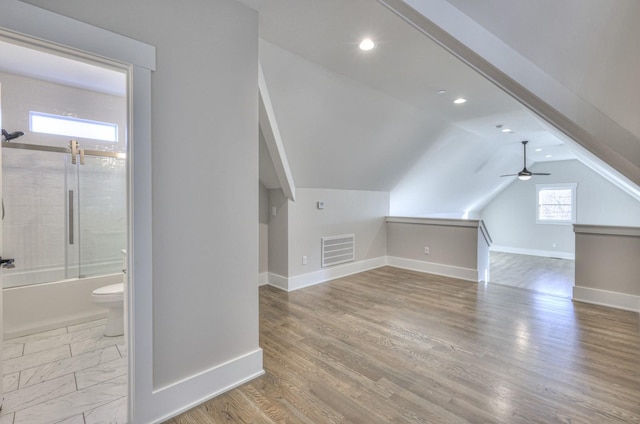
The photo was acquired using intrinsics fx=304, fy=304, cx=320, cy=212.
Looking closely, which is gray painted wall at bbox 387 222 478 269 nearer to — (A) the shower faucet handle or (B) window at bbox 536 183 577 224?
(A) the shower faucet handle

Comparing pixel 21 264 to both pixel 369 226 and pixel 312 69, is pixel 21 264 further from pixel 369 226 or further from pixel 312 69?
pixel 369 226

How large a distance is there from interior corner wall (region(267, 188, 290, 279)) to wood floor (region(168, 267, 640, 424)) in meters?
0.59

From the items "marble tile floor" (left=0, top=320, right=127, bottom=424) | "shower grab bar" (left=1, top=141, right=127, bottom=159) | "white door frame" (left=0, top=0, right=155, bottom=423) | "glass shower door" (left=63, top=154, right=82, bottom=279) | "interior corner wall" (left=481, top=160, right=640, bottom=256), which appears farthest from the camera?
"interior corner wall" (left=481, top=160, right=640, bottom=256)

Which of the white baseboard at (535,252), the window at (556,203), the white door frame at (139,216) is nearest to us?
the white door frame at (139,216)

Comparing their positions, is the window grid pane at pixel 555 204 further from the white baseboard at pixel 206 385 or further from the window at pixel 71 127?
the window at pixel 71 127

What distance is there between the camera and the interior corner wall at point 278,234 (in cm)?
430

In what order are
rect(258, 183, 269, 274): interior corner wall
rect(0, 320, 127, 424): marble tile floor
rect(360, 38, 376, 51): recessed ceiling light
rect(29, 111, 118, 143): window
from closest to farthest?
rect(0, 320, 127, 424): marble tile floor → rect(360, 38, 376, 51): recessed ceiling light → rect(29, 111, 118, 143): window → rect(258, 183, 269, 274): interior corner wall

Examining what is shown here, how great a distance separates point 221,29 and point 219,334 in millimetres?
1986

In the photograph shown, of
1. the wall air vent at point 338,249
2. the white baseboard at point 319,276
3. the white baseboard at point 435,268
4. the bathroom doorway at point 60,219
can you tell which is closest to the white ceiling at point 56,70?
the bathroom doorway at point 60,219

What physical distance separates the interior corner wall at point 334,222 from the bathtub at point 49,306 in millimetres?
2281

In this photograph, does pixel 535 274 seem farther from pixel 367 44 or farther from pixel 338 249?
pixel 367 44

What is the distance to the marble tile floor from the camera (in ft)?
5.98

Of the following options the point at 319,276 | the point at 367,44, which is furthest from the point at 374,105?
the point at 319,276

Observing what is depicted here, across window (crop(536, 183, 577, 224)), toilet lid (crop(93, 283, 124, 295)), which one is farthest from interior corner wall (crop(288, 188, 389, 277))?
window (crop(536, 183, 577, 224))
